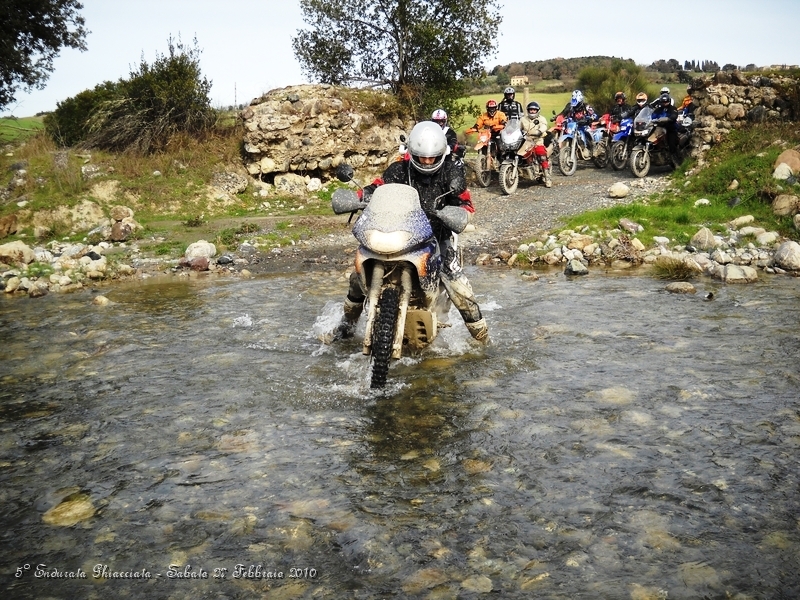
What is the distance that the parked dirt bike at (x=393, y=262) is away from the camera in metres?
5.70

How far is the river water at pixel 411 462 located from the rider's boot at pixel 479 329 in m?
0.19

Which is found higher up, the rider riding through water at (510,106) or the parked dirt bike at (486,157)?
the rider riding through water at (510,106)

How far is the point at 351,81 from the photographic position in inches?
901

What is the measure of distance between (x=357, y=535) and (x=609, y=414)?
261 centimetres

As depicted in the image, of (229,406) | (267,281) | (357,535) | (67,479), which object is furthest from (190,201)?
(357,535)

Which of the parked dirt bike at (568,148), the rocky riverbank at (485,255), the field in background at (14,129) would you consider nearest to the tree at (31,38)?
the field in background at (14,129)

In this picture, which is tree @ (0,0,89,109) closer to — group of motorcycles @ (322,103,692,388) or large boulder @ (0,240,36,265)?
large boulder @ (0,240,36,265)

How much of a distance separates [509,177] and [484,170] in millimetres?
887

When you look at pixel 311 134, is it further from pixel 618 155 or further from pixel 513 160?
pixel 618 155

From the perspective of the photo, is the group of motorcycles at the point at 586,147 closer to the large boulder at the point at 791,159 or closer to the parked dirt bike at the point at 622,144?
the parked dirt bike at the point at 622,144

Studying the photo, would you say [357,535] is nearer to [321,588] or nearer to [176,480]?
[321,588]

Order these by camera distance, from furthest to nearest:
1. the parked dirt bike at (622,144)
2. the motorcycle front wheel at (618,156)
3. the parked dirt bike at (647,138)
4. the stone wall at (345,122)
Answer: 1. the motorcycle front wheel at (618,156)
2. the parked dirt bike at (622,144)
3. the parked dirt bike at (647,138)
4. the stone wall at (345,122)

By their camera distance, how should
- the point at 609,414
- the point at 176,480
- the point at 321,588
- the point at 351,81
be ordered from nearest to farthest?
the point at 321,588, the point at 176,480, the point at 609,414, the point at 351,81

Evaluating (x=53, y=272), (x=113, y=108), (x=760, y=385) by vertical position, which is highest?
(x=113, y=108)
